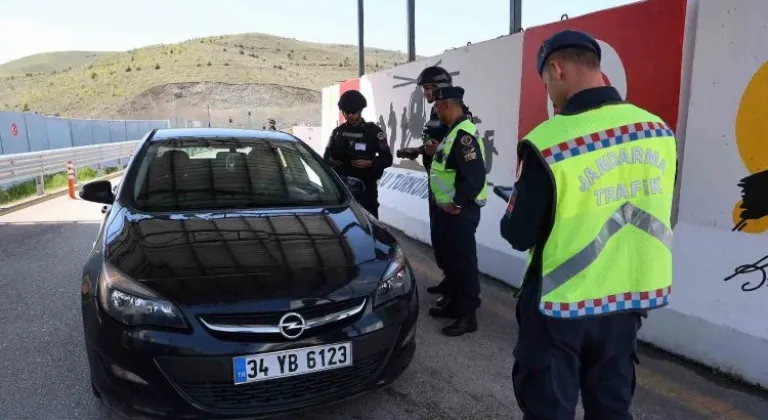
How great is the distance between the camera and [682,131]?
11.2ft

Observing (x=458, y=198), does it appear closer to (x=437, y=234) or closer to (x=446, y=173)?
(x=446, y=173)

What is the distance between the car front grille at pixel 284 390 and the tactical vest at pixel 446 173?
153 cm

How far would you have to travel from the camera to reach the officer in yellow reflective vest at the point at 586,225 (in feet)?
5.53

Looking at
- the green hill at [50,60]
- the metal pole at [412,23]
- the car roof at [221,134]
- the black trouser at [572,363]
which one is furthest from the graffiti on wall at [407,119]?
the green hill at [50,60]

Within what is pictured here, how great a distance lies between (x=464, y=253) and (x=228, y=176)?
1.75 m

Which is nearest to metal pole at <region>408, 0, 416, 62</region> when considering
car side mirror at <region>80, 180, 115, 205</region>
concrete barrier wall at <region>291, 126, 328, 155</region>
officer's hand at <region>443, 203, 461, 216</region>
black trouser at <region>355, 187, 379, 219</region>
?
black trouser at <region>355, 187, 379, 219</region>

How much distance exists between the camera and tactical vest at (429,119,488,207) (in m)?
3.58

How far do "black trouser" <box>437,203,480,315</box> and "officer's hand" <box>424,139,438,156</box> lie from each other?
52 cm

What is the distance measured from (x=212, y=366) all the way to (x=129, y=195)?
161 centimetres

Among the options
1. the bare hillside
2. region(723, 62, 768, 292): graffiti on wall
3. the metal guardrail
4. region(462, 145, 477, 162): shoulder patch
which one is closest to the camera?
region(723, 62, 768, 292): graffiti on wall

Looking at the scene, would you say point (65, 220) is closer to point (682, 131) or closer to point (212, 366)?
point (212, 366)

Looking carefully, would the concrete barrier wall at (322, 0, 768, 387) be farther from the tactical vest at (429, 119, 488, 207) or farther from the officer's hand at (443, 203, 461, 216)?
the officer's hand at (443, 203, 461, 216)

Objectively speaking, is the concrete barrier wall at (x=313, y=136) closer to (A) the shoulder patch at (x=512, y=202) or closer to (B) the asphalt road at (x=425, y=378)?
(B) the asphalt road at (x=425, y=378)

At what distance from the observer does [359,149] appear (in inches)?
207
